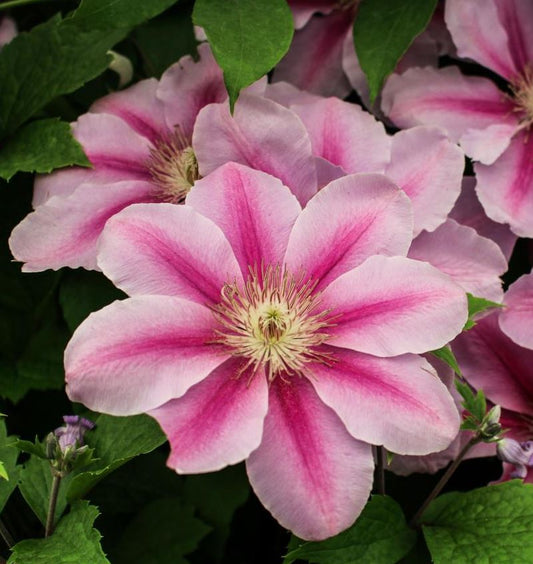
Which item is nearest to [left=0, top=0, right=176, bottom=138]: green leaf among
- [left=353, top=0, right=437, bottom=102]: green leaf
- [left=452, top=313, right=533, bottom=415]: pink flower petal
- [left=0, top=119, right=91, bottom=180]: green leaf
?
[left=0, top=119, right=91, bottom=180]: green leaf

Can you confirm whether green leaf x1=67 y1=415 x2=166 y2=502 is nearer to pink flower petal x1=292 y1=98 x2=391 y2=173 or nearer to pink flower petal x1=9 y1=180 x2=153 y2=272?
pink flower petal x1=9 y1=180 x2=153 y2=272

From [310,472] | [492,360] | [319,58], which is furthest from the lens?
[319,58]

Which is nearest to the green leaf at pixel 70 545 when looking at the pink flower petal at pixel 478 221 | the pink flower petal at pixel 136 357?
the pink flower petal at pixel 136 357

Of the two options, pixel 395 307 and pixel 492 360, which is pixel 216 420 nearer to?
pixel 395 307

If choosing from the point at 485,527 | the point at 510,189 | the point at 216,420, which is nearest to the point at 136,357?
the point at 216,420

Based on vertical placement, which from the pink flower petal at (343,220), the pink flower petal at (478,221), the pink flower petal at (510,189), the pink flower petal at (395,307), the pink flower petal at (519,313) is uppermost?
the pink flower petal at (343,220)

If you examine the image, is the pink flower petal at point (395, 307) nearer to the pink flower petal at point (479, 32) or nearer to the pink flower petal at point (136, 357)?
the pink flower petal at point (136, 357)

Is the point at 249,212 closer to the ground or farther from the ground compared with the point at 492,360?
farther from the ground
